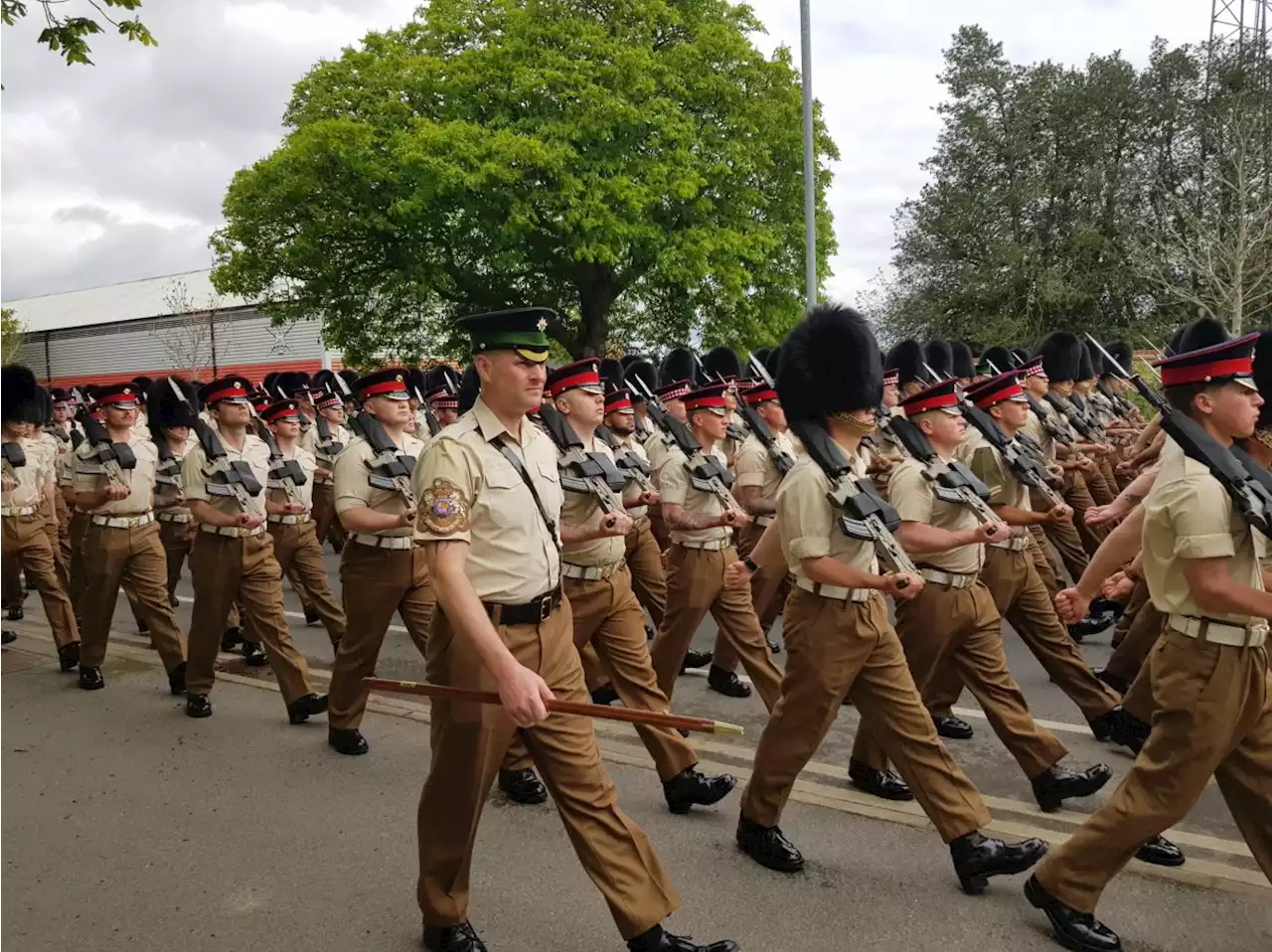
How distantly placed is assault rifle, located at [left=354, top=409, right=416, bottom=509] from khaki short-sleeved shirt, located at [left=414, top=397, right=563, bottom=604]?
6.90ft

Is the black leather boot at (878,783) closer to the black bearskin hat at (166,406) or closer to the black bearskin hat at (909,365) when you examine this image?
the black bearskin hat at (166,406)

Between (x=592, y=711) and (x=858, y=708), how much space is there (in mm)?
1371

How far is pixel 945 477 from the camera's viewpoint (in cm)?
446

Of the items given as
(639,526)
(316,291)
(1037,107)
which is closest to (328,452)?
(639,526)

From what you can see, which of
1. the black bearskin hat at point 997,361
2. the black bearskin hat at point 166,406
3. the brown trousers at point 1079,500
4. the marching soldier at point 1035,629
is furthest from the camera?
the black bearskin hat at point 997,361

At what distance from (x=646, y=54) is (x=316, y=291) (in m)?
8.64

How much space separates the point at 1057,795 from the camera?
4.25 meters

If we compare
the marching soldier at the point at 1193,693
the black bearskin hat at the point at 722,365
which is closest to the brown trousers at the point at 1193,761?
the marching soldier at the point at 1193,693

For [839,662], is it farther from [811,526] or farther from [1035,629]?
[1035,629]

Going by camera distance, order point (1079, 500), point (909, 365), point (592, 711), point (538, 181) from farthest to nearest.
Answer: point (538, 181)
point (909, 365)
point (1079, 500)
point (592, 711)

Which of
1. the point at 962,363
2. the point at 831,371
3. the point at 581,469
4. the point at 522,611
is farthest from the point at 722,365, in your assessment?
the point at 522,611

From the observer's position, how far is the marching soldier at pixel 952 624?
167 inches

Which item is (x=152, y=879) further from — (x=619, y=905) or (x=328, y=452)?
(x=328, y=452)

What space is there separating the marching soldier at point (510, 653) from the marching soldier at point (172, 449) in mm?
4094
